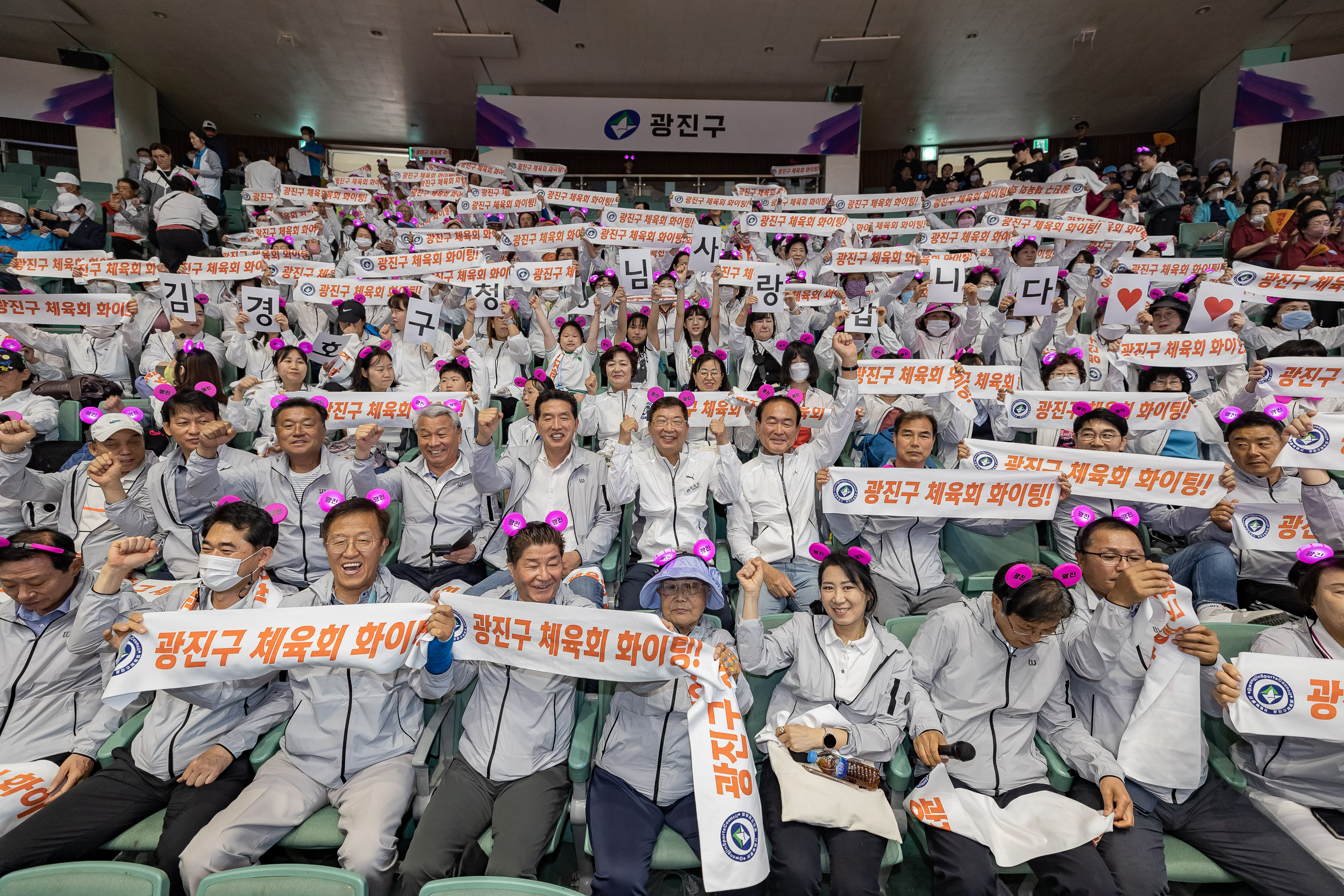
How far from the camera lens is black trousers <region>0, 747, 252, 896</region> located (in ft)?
7.21

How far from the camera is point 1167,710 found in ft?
7.93

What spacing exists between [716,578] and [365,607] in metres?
1.30

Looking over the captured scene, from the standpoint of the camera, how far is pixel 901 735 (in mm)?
2484

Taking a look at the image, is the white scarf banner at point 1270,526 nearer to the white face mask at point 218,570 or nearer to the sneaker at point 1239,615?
the sneaker at point 1239,615

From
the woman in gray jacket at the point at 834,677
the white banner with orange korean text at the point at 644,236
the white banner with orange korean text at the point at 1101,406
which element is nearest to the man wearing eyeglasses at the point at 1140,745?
the woman in gray jacket at the point at 834,677

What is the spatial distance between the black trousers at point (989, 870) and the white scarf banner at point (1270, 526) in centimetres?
185

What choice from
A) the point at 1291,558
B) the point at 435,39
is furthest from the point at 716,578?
the point at 435,39

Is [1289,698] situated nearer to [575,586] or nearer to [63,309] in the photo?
[575,586]

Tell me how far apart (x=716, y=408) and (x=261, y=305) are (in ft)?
13.5

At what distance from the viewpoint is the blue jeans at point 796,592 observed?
356 cm

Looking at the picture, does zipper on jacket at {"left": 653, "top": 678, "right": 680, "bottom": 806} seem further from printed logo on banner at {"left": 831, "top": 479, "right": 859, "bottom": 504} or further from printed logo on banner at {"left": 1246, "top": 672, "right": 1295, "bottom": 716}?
→ printed logo on banner at {"left": 1246, "top": 672, "right": 1295, "bottom": 716}

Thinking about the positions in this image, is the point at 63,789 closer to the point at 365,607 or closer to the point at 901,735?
the point at 365,607

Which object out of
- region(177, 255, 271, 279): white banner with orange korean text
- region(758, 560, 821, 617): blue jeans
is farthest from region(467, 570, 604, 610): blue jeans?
region(177, 255, 271, 279): white banner with orange korean text

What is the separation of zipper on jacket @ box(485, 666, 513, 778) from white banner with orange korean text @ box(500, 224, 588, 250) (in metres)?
5.87
